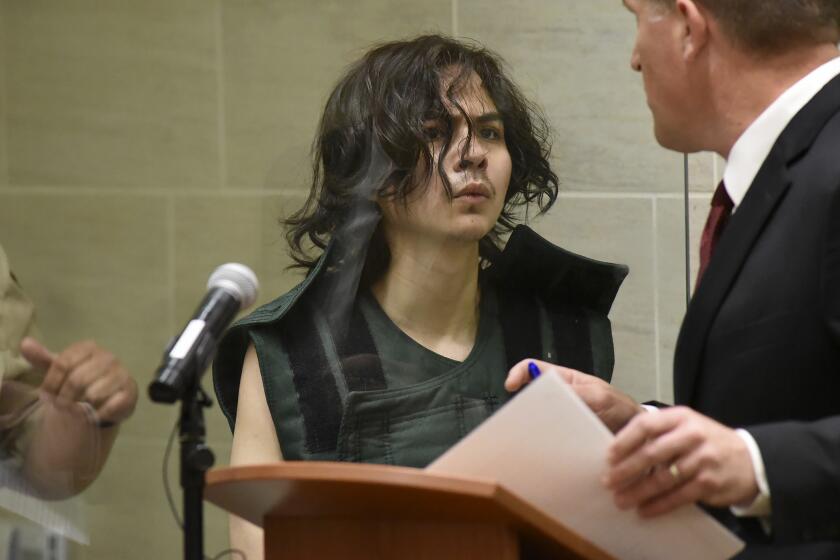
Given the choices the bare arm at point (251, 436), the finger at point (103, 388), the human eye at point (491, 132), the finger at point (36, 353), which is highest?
the human eye at point (491, 132)

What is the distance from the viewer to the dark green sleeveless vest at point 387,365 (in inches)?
76.5

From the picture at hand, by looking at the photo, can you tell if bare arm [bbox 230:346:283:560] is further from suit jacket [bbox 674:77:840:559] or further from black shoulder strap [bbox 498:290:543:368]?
suit jacket [bbox 674:77:840:559]

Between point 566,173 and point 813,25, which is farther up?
point 813,25

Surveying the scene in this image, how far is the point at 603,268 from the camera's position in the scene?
211 centimetres

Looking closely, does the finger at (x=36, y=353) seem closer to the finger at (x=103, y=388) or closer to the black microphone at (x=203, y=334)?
the finger at (x=103, y=388)

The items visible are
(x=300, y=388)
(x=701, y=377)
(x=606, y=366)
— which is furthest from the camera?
Answer: (x=606, y=366)

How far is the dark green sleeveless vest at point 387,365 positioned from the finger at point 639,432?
688 mm

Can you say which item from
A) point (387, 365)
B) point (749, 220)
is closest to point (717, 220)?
point (749, 220)

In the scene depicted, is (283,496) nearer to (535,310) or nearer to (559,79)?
(535,310)

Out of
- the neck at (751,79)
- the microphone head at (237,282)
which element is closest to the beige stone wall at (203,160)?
the neck at (751,79)

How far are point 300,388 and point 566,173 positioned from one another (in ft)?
1.81

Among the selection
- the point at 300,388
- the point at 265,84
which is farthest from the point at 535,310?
the point at 265,84

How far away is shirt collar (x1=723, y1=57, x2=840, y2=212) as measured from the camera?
1.58m

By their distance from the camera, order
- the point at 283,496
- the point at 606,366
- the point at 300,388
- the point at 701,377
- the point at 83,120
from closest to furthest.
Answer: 1. the point at 283,496
2. the point at 701,377
3. the point at 300,388
4. the point at 606,366
5. the point at 83,120
